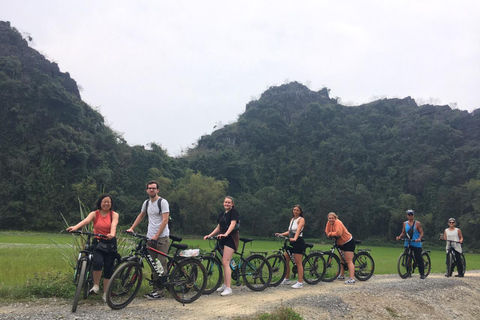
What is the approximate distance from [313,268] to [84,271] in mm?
5019

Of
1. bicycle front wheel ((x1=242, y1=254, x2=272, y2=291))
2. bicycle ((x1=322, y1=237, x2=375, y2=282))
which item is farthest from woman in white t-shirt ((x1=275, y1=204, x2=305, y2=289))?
bicycle ((x1=322, y1=237, x2=375, y2=282))

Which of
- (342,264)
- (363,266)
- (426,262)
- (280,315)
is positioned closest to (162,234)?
(280,315)

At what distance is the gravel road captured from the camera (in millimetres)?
5113

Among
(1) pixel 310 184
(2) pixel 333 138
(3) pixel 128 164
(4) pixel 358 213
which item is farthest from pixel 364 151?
(3) pixel 128 164

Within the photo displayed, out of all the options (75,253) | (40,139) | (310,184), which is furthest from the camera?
(310,184)

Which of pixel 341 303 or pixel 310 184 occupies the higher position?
pixel 310 184

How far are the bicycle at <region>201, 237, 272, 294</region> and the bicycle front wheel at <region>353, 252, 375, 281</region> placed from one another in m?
2.93

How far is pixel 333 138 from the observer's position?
230ft

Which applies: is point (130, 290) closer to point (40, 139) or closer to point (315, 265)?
point (315, 265)

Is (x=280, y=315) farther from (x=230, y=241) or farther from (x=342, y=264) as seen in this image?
(x=342, y=264)

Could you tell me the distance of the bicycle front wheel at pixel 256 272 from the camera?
7.00m

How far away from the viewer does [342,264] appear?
866cm

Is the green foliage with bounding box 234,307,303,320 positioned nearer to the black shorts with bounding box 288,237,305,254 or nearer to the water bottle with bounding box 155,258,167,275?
the water bottle with bounding box 155,258,167,275

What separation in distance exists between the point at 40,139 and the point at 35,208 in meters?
10.4
